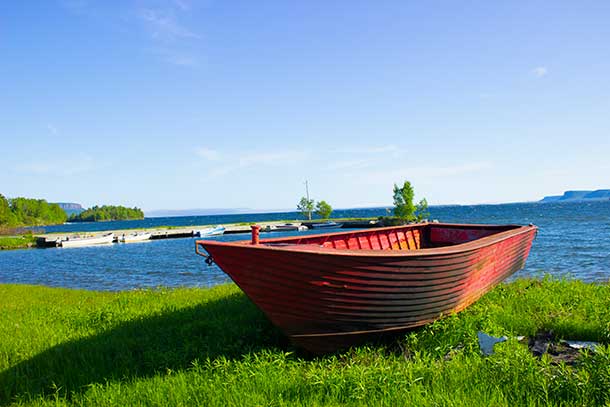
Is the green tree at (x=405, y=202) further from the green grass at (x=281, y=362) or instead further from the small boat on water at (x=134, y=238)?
the green grass at (x=281, y=362)

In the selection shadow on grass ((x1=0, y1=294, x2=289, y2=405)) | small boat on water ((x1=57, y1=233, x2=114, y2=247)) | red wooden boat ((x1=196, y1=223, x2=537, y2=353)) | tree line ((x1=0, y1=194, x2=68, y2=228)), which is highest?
tree line ((x1=0, y1=194, x2=68, y2=228))

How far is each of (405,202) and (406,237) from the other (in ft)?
162

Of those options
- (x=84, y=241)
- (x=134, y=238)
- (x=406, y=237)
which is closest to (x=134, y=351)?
(x=406, y=237)

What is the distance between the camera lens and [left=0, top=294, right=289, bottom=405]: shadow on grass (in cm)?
596

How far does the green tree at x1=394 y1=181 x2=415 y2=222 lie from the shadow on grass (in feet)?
175

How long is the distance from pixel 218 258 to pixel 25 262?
119ft

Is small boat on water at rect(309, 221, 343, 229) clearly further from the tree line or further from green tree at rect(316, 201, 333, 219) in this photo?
the tree line

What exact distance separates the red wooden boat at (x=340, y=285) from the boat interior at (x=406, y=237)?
8.05ft

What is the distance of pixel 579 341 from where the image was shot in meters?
6.29

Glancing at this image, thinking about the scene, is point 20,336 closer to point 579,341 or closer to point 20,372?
point 20,372

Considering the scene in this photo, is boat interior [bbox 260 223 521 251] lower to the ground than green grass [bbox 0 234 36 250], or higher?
higher

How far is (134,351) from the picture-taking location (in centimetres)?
696

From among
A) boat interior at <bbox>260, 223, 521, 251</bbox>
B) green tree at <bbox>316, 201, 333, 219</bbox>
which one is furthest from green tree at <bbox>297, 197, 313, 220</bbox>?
boat interior at <bbox>260, 223, 521, 251</bbox>

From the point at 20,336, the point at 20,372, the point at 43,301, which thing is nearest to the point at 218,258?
the point at 20,372
